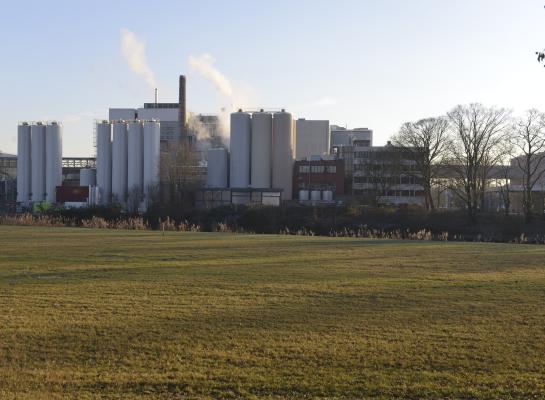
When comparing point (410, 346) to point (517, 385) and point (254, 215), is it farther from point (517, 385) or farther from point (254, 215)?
point (254, 215)

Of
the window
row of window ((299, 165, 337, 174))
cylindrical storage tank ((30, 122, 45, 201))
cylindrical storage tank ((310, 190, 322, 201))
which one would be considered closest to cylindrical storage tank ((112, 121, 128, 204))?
cylindrical storage tank ((30, 122, 45, 201))

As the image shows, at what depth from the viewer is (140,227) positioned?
44.0 meters

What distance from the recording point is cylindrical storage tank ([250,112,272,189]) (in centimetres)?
8306

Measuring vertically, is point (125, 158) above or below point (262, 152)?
below

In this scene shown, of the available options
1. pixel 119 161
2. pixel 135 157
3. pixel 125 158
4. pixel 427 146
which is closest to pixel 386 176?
pixel 427 146

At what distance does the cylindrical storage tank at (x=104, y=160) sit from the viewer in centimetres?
8638

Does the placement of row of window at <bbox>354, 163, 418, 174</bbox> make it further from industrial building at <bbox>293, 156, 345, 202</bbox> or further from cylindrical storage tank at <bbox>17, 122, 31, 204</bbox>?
cylindrical storage tank at <bbox>17, 122, 31, 204</bbox>

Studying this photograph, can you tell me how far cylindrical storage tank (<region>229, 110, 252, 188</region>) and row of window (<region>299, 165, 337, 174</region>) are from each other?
778 cm

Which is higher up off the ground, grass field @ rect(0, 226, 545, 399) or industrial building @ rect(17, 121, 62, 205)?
industrial building @ rect(17, 121, 62, 205)

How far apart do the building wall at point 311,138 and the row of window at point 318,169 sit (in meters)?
17.0

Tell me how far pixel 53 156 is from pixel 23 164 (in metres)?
4.63

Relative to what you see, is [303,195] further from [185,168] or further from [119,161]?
[119,161]

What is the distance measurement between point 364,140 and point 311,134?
37.5ft

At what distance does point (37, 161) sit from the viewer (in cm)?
8944
